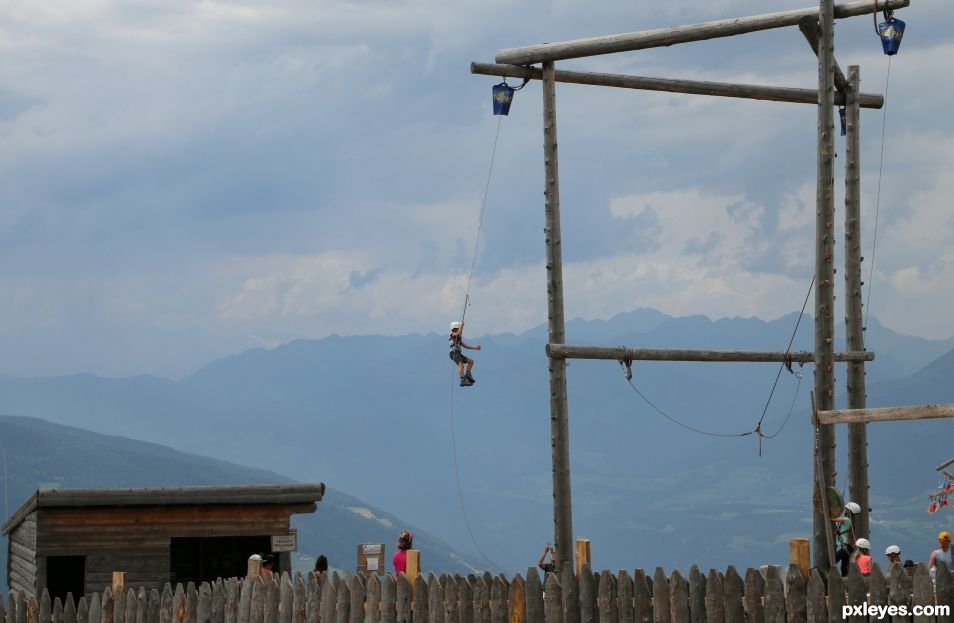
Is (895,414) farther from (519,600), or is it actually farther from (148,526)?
→ (148,526)

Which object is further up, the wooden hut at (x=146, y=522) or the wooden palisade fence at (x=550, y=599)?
the wooden hut at (x=146, y=522)

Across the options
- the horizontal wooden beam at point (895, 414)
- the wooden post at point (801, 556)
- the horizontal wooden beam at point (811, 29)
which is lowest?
the wooden post at point (801, 556)

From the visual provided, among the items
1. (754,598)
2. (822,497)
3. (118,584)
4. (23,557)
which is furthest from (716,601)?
(23,557)

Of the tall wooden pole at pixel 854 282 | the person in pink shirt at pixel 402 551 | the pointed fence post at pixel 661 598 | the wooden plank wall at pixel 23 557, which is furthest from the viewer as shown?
the wooden plank wall at pixel 23 557

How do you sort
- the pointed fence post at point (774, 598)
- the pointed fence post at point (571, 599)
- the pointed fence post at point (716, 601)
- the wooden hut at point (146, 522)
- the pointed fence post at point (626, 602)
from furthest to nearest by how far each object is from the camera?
the wooden hut at point (146, 522) → the pointed fence post at point (571, 599) → the pointed fence post at point (626, 602) → the pointed fence post at point (716, 601) → the pointed fence post at point (774, 598)

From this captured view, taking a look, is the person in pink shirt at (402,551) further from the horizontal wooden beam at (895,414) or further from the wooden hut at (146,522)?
the wooden hut at (146,522)

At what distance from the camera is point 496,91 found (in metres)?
18.7

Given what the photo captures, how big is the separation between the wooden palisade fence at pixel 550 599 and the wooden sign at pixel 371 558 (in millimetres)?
2100

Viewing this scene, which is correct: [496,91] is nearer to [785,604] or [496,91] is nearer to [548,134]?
[548,134]

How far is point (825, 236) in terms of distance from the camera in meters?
16.7

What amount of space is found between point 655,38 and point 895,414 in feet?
21.8

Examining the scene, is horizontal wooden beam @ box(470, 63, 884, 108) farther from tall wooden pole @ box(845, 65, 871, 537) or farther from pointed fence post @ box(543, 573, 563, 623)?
pointed fence post @ box(543, 573, 563, 623)

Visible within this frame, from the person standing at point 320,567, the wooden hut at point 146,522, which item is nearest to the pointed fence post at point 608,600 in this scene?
the person standing at point 320,567

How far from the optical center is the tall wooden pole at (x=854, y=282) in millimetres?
19969
